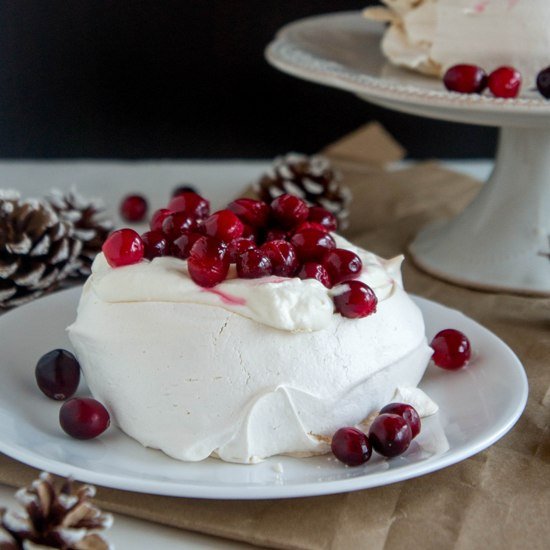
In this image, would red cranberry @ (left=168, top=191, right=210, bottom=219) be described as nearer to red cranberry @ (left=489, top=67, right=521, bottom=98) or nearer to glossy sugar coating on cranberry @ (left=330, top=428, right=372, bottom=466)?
glossy sugar coating on cranberry @ (left=330, top=428, right=372, bottom=466)

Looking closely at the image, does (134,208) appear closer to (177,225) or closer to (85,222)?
(85,222)

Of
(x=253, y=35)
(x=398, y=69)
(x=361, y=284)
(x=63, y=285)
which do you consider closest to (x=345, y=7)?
(x=253, y=35)

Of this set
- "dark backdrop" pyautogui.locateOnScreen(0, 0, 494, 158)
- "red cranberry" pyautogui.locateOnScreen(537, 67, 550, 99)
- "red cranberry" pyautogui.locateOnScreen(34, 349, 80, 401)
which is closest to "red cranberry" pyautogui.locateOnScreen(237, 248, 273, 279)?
"red cranberry" pyautogui.locateOnScreen(34, 349, 80, 401)

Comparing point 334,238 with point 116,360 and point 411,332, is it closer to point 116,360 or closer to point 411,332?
point 411,332

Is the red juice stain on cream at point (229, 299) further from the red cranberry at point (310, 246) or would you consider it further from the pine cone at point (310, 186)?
the pine cone at point (310, 186)

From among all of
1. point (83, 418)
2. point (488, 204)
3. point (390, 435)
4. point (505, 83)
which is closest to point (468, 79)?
point (505, 83)

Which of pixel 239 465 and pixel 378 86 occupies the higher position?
pixel 378 86
